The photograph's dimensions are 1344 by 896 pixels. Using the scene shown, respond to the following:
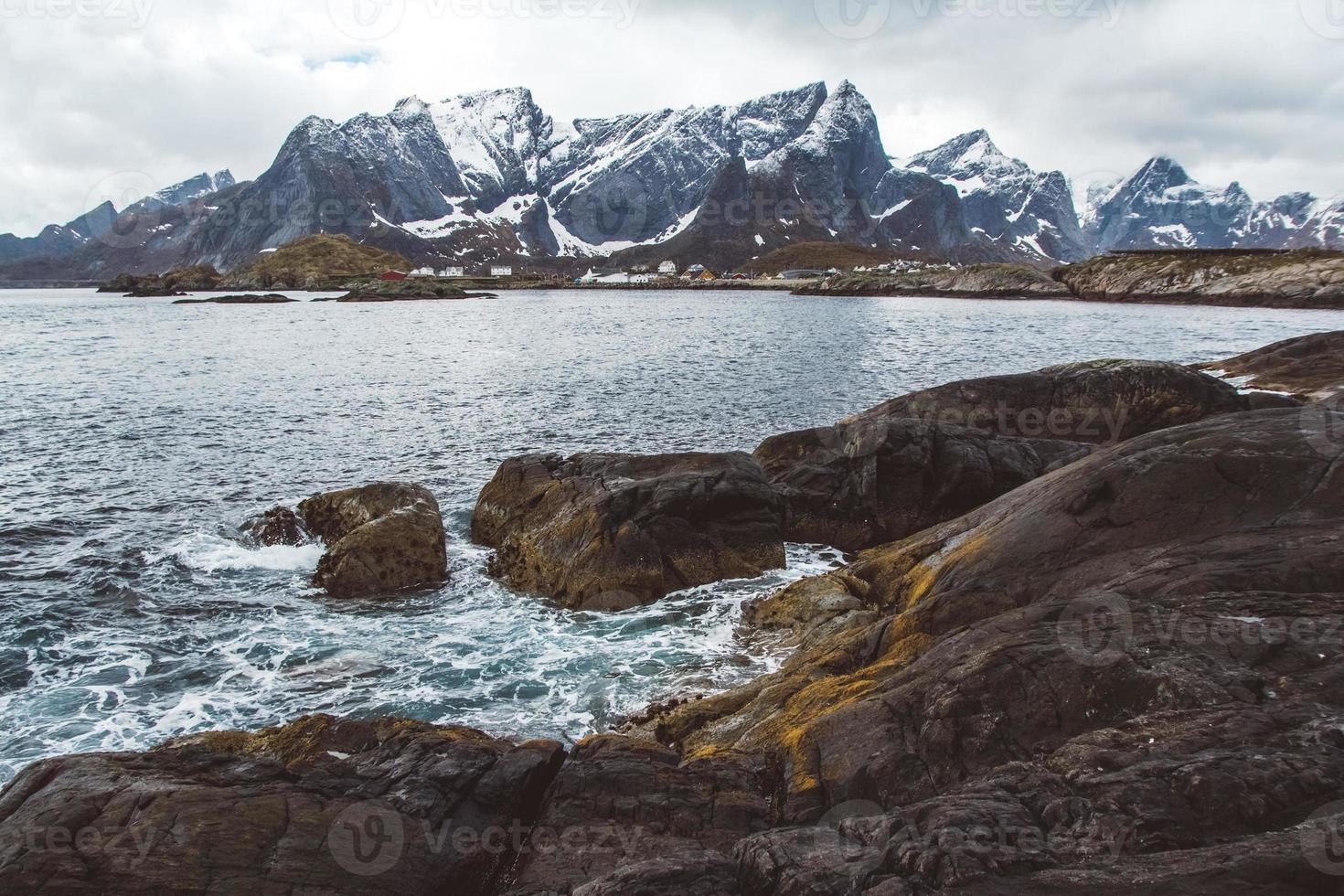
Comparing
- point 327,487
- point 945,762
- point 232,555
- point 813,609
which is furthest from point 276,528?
point 945,762

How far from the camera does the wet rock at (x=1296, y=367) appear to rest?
34.8m

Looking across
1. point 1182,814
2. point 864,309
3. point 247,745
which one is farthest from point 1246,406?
point 864,309

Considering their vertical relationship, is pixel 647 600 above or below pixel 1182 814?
below

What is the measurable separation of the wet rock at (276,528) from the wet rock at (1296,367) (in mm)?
41045

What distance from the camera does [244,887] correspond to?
7.41m

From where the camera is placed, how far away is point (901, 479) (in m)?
22.6

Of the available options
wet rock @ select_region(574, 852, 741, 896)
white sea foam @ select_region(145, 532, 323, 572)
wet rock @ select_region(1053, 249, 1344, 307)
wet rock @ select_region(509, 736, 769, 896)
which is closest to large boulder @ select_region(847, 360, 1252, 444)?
wet rock @ select_region(509, 736, 769, 896)

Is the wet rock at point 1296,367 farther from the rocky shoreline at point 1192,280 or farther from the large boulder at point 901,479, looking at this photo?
the rocky shoreline at point 1192,280

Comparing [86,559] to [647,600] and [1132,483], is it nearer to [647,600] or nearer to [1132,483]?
[647,600]

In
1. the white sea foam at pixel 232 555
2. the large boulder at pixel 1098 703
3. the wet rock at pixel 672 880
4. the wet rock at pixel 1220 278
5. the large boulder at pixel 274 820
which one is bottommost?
the white sea foam at pixel 232 555

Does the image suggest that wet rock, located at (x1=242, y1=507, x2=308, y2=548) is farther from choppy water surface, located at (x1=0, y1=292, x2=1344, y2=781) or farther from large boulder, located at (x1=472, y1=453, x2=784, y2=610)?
large boulder, located at (x1=472, y1=453, x2=784, y2=610)

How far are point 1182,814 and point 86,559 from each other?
83.5ft

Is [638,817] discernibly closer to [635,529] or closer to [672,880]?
[672,880]

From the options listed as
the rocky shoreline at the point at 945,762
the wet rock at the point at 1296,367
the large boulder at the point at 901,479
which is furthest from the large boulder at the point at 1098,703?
the wet rock at the point at 1296,367
